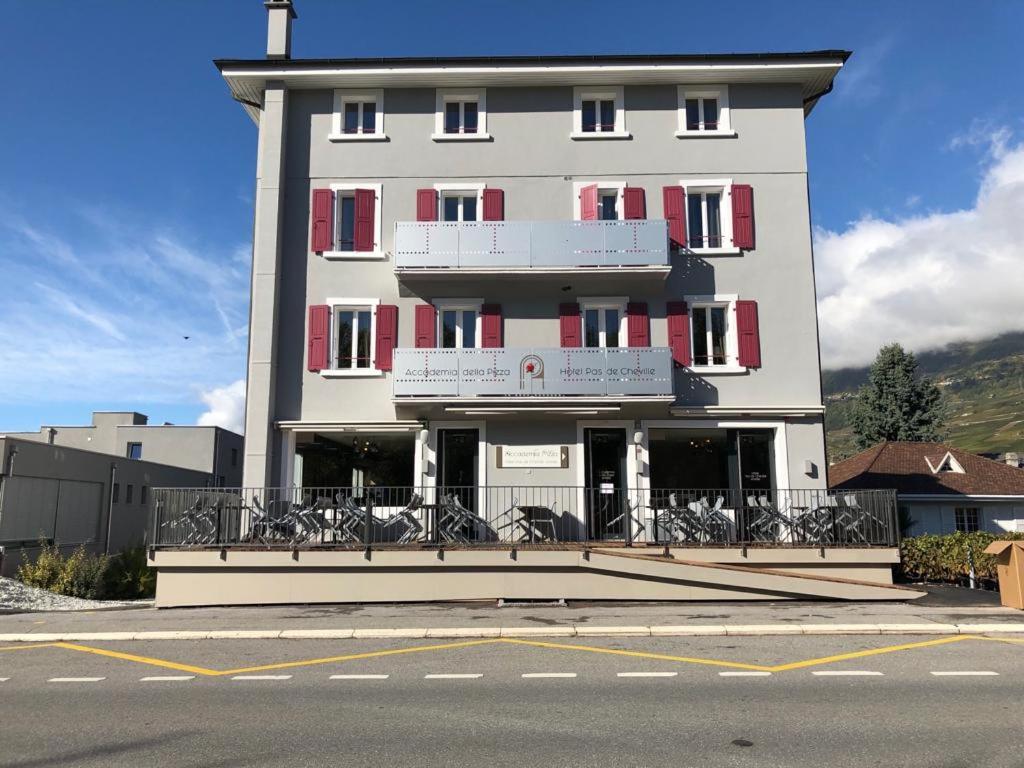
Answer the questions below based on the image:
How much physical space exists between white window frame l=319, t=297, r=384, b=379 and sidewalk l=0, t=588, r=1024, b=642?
6092 millimetres

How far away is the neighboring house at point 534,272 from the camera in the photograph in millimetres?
18453

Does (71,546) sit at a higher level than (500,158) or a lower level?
lower

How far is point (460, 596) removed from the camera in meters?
15.3

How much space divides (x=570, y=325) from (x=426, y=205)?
4.68m

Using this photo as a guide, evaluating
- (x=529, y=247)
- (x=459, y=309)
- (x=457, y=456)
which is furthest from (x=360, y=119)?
(x=457, y=456)

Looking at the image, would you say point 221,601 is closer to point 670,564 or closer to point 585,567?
point 585,567

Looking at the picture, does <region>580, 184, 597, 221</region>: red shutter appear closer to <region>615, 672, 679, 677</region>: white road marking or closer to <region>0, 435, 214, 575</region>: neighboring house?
<region>0, 435, 214, 575</region>: neighboring house

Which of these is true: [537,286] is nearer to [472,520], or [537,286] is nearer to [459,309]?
[459,309]

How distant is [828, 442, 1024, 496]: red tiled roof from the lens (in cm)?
3616

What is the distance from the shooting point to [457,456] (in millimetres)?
19016

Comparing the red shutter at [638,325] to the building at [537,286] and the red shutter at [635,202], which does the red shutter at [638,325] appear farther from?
the red shutter at [635,202]

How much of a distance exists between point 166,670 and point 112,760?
144 inches

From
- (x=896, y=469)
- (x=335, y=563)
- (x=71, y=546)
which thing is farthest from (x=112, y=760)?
(x=896, y=469)

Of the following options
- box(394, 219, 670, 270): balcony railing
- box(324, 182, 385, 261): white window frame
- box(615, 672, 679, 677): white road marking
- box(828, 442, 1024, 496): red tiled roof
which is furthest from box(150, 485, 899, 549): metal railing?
box(828, 442, 1024, 496): red tiled roof
